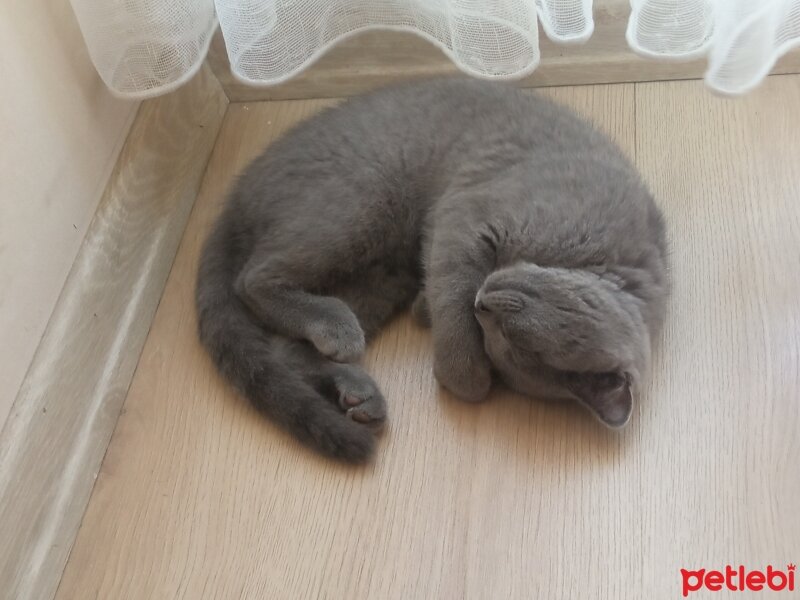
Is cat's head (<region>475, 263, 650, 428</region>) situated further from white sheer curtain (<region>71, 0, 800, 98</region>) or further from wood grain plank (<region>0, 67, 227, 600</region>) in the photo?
wood grain plank (<region>0, 67, 227, 600</region>)

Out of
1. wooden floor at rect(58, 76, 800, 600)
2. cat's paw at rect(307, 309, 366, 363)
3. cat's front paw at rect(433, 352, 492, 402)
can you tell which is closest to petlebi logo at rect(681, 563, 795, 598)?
wooden floor at rect(58, 76, 800, 600)

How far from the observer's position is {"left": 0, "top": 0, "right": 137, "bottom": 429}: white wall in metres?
0.96

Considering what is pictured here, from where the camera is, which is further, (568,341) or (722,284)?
(722,284)

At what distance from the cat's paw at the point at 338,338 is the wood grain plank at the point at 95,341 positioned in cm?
28

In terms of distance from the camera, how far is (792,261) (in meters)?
1.11

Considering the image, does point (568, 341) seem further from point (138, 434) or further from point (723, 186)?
point (138, 434)

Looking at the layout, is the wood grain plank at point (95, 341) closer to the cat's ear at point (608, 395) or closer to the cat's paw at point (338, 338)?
the cat's paw at point (338, 338)

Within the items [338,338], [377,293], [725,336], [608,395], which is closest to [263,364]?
[338,338]

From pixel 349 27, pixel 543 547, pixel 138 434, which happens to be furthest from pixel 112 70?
pixel 543 547

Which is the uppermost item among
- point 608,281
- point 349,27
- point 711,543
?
point 349,27

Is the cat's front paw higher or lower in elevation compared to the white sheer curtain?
lower

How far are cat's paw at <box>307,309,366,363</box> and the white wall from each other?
0.35 meters

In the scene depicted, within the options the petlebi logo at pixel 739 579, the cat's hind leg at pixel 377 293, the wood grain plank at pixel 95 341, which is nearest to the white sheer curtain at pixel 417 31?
the wood grain plank at pixel 95 341

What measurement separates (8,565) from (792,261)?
3.52 ft
